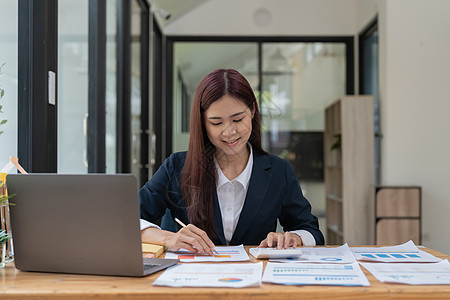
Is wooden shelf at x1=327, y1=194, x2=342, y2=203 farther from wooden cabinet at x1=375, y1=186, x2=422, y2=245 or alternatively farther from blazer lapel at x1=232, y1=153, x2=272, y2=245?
blazer lapel at x1=232, y1=153, x2=272, y2=245

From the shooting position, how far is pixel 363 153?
4.86m

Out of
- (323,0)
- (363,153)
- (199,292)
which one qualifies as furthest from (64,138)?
(323,0)

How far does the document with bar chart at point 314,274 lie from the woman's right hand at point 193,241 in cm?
20

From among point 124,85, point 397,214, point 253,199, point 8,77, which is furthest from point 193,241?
point 397,214

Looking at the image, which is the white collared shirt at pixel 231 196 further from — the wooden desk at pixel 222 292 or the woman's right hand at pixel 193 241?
the wooden desk at pixel 222 292

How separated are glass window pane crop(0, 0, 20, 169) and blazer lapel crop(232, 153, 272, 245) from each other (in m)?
0.88

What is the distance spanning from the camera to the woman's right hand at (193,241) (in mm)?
1444

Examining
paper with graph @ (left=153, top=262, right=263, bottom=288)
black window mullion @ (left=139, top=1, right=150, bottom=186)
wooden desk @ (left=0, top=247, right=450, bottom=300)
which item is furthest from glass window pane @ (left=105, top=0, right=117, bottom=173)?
wooden desk @ (left=0, top=247, right=450, bottom=300)

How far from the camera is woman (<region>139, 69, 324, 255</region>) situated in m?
1.87

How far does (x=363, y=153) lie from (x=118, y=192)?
3.97 m

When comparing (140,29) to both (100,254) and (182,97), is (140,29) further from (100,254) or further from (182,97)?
(100,254)

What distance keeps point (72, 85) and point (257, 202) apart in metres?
1.44

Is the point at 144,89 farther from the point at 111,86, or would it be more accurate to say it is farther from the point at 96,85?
the point at 96,85

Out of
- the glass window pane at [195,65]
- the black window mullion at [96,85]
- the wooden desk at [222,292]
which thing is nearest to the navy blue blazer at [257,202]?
the wooden desk at [222,292]
